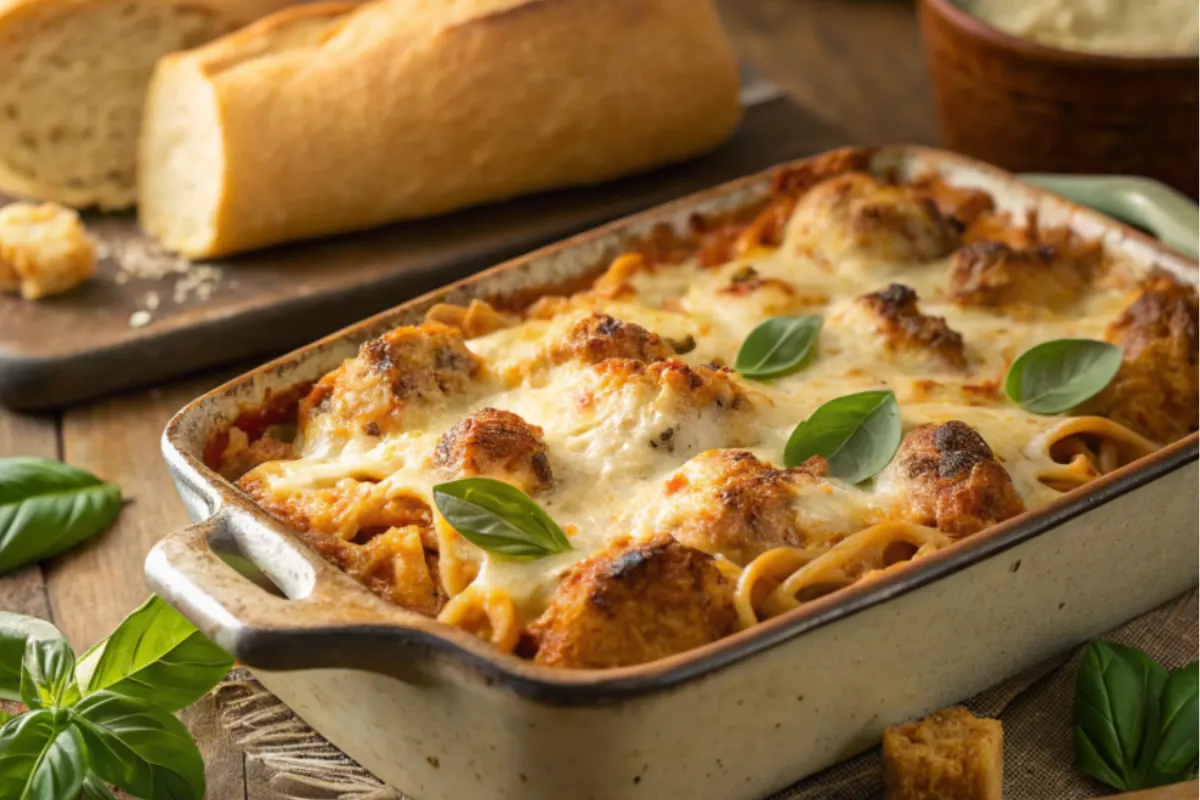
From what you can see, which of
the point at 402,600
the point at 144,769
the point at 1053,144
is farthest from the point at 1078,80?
the point at 144,769

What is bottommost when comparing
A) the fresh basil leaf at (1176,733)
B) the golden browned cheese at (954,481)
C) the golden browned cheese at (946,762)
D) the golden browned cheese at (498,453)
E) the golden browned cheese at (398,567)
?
the fresh basil leaf at (1176,733)

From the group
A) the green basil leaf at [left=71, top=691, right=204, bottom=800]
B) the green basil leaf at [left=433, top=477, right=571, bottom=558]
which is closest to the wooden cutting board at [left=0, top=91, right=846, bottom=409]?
the green basil leaf at [left=71, top=691, right=204, bottom=800]

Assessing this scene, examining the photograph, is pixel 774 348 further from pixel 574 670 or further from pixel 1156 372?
pixel 574 670

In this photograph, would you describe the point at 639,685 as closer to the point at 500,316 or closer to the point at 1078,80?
the point at 500,316

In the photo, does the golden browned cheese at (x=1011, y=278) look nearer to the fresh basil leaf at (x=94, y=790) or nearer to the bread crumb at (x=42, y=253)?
the fresh basil leaf at (x=94, y=790)

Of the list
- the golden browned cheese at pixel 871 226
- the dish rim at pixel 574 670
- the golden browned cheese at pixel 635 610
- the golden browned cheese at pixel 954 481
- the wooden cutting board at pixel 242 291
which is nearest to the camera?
the dish rim at pixel 574 670

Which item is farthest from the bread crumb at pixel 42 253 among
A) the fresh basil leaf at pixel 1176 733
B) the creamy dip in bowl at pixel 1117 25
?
the fresh basil leaf at pixel 1176 733
